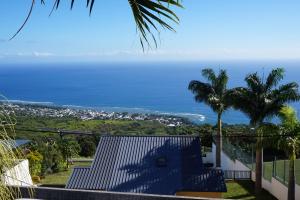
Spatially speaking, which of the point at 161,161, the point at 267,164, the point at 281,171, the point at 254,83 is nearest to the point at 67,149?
the point at 161,161

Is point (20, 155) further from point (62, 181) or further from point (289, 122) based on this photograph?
point (62, 181)

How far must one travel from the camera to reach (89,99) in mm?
122562

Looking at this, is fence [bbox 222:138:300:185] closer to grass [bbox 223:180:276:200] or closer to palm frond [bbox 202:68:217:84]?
grass [bbox 223:180:276:200]

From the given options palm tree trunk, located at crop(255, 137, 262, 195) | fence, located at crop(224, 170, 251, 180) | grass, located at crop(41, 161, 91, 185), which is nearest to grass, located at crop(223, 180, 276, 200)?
palm tree trunk, located at crop(255, 137, 262, 195)

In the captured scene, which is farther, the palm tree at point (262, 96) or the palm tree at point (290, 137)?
the palm tree at point (262, 96)

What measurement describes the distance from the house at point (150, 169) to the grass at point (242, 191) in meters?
2.24

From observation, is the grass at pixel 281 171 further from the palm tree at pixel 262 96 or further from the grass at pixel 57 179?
the grass at pixel 57 179

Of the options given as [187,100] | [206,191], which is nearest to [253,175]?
[206,191]

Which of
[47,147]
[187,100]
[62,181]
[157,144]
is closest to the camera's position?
[157,144]

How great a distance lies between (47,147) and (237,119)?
218 feet

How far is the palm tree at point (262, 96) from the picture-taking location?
16.9 m

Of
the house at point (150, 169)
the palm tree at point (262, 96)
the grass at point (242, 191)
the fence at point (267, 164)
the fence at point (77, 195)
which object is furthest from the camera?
the palm tree at point (262, 96)

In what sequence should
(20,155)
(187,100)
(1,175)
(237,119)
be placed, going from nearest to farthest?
(1,175) < (20,155) < (237,119) < (187,100)

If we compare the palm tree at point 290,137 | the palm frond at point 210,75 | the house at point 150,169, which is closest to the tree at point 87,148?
the palm frond at point 210,75
